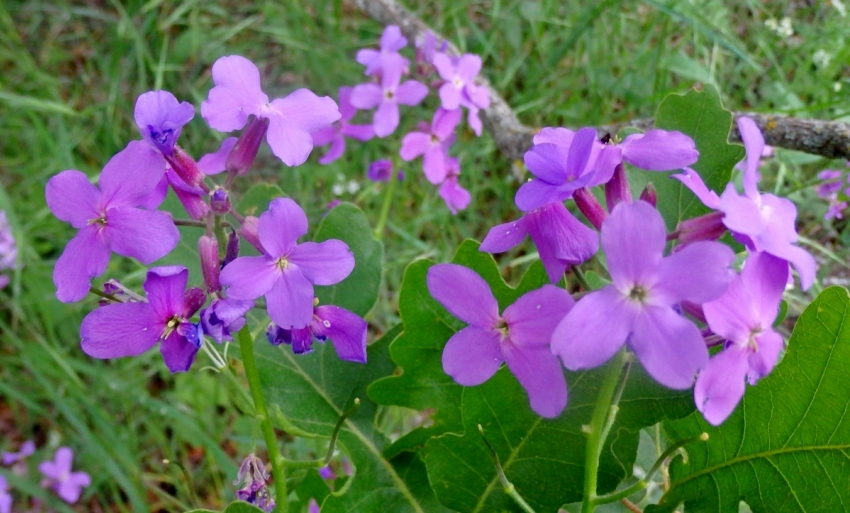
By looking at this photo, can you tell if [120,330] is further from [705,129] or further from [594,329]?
[705,129]

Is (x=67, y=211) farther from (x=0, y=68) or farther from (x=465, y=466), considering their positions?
(x=0, y=68)

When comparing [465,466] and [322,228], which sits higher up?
[322,228]

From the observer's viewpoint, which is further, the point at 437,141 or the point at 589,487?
the point at 437,141

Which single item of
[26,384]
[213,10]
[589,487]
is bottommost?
[26,384]

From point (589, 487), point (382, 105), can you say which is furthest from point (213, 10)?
point (589, 487)

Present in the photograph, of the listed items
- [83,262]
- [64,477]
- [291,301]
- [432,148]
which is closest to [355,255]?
[291,301]

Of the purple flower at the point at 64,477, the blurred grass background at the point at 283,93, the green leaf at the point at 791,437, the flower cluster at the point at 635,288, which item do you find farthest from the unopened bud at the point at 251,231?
the purple flower at the point at 64,477

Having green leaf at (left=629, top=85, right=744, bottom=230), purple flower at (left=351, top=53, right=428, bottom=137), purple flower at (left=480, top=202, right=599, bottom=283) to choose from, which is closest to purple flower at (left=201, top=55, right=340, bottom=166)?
purple flower at (left=480, top=202, right=599, bottom=283)

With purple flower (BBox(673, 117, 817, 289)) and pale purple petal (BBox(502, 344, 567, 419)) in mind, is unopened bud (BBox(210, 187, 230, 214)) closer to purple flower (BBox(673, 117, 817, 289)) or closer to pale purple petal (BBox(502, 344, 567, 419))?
pale purple petal (BBox(502, 344, 567, 419))
